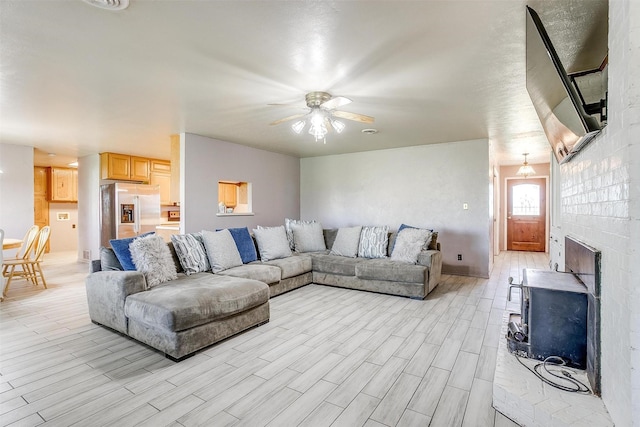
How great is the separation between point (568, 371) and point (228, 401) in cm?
212

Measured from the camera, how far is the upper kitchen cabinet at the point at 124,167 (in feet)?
20.6

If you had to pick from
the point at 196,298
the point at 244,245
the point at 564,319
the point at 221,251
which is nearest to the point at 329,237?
the point at 244,245

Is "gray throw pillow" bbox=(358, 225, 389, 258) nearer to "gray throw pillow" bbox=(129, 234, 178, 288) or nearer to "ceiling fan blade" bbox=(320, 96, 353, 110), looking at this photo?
"ceiling fan blade" bbox=(320, 96, 353, 110)

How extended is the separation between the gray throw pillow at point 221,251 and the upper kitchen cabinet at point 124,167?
12.3ft

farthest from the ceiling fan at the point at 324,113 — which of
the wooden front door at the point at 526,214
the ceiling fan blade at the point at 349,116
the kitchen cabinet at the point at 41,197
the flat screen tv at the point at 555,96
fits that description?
the kitchen cabinet at the point at 41,197

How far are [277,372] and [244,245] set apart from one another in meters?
2.31

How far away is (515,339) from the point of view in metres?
2.22

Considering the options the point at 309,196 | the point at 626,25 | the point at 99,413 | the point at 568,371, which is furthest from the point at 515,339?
the point at 309,196

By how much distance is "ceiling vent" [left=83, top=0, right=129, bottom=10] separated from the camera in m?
1.68

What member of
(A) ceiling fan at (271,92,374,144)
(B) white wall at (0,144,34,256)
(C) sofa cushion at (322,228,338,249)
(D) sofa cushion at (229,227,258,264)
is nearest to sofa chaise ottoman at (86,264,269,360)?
(D) sofa cushion at (229,227,258,264)

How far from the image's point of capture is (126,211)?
20.2 feet

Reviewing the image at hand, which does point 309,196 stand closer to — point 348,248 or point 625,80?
point 348,248

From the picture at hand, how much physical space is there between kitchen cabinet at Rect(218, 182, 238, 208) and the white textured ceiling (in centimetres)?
268

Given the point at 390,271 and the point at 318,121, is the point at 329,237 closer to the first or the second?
the point at 390,271
